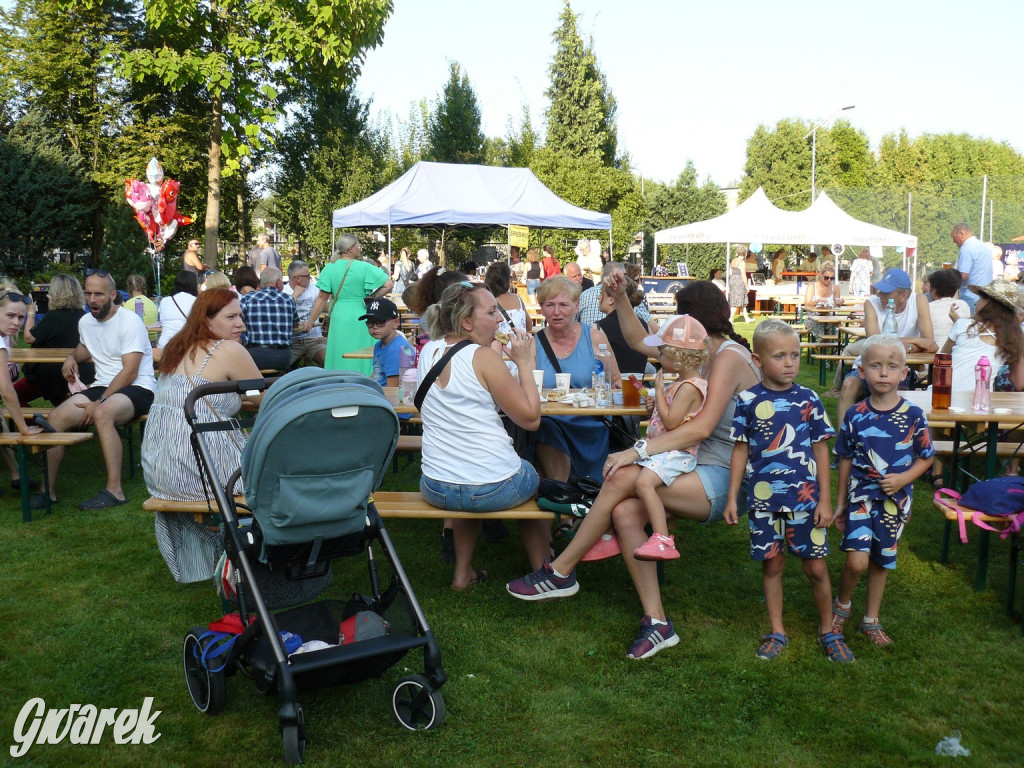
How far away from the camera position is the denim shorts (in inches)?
158

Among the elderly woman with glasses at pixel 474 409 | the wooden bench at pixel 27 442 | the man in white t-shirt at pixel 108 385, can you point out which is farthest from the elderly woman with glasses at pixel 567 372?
the wooden bench at pixel 27 442

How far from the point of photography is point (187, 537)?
4551mm

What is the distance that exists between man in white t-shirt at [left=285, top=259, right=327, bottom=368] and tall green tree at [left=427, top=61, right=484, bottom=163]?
23.5m

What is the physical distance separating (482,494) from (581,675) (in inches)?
36.4

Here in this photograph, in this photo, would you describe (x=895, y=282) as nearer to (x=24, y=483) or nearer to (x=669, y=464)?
(x=669, y=464)

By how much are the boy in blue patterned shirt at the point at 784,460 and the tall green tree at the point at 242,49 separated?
18.2 meters

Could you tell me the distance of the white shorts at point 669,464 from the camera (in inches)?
149

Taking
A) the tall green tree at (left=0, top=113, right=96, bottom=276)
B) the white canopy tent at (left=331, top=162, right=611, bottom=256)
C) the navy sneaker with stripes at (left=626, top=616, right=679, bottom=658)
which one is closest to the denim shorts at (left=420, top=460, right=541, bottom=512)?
the navy sneaker with stripes at (left=626, top=616, right=679, bottom=658)

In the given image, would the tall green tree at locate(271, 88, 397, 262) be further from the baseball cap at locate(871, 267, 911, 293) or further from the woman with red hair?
the woman with red hair

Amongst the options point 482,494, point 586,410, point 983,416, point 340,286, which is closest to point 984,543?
point 983,416

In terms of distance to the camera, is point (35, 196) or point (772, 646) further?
point (35, 196)

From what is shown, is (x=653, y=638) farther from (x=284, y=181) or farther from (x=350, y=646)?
(x=284, y=181)

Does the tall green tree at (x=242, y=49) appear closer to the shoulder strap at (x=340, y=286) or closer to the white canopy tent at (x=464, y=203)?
the white canopy tent at (x=464, y=203)

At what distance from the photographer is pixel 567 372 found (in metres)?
5.32
